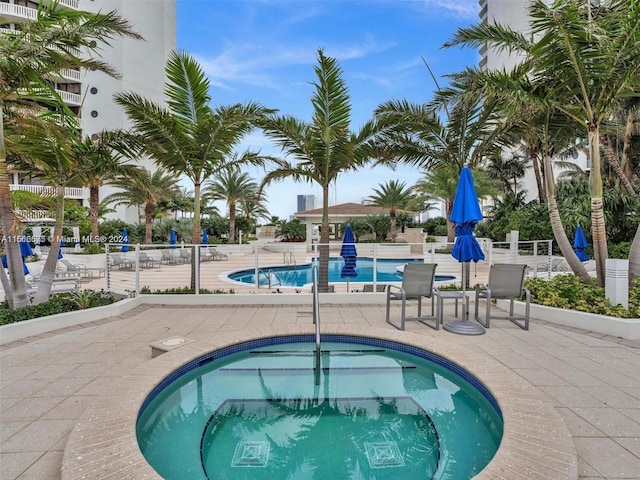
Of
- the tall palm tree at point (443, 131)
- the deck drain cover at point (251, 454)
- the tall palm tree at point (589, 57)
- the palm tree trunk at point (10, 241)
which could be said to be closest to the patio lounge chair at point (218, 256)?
the tall palm tree at point (443, 131)

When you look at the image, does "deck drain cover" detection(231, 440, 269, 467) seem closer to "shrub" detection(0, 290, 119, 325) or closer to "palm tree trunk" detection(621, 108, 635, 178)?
"shrub" detection(0, 290, 119, 325)

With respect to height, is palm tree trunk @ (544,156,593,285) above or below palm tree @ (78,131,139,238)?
below

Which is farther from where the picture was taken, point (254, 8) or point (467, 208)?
point (254, 8)

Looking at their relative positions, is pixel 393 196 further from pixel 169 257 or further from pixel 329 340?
pixel 329 340

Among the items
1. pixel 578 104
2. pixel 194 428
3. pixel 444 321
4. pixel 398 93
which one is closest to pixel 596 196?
pixel 578 104

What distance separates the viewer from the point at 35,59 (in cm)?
514

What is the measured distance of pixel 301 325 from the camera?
19.4ft

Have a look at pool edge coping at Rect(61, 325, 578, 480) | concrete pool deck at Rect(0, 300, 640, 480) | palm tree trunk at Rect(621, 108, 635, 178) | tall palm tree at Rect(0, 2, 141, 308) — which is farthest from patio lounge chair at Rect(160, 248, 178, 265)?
palm tree trunk at Rect(621, 108, 635, 178)

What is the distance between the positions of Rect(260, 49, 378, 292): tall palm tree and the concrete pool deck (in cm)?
338

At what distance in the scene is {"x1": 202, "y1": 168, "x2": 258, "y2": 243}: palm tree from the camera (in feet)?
88.9

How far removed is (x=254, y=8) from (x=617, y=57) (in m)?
14.6

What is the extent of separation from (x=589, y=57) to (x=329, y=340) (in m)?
6.63

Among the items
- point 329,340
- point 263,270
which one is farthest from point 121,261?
point 329,340

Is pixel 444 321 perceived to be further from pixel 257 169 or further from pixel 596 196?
pixel 257 169
